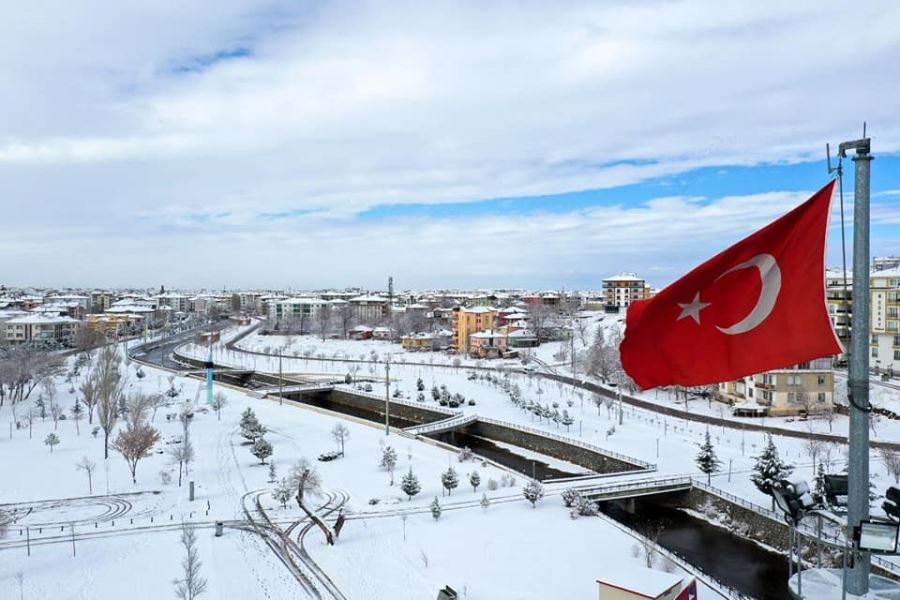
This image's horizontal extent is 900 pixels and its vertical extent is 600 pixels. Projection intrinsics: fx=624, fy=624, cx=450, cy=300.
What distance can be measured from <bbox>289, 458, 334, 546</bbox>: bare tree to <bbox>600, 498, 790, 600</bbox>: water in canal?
11073 millimetres

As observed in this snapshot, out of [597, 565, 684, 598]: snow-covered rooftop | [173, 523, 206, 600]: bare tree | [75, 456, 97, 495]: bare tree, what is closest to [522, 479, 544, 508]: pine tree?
[597, 565, 684, 598]: snow-covered rooftop

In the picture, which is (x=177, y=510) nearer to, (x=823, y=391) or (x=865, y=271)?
(x=865, y=271)

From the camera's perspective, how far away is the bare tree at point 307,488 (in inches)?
756

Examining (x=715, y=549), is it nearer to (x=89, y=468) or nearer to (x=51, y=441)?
(x=89, y=468)

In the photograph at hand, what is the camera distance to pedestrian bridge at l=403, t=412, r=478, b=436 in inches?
1415

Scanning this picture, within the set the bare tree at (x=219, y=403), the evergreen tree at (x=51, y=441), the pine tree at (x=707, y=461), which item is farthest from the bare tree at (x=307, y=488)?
the bare tree at (x=219, y=403)

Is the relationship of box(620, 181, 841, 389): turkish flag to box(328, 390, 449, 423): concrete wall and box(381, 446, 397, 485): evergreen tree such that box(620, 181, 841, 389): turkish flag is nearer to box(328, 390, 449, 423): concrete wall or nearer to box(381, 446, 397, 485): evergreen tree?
box(381, 446, 397, 485): evergreen tree

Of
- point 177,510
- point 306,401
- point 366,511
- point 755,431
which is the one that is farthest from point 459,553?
point 306,401

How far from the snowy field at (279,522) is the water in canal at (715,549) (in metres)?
2.56

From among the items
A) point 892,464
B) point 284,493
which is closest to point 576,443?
point 892,464

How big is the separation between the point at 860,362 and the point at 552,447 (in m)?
29.0

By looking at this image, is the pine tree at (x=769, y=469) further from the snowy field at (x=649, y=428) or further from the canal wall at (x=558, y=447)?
the canal wall at (x=558, y=447)

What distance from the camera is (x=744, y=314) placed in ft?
21.0

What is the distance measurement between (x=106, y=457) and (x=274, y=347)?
5343 cm
